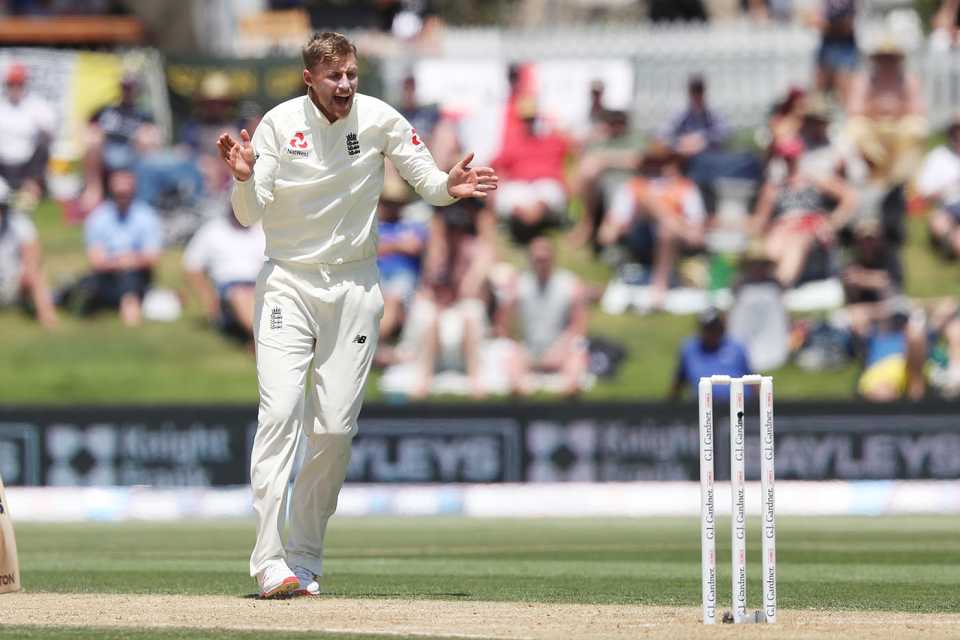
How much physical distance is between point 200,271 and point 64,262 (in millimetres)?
1631

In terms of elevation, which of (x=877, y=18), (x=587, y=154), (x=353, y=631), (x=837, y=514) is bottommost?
(x=837, y=514)

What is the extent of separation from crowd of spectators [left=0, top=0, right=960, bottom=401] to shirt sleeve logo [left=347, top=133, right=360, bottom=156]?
7.96 metres

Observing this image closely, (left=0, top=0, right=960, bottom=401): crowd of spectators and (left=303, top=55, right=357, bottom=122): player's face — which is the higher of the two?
(left=303, top=55, right=357, bottom=122): player's face

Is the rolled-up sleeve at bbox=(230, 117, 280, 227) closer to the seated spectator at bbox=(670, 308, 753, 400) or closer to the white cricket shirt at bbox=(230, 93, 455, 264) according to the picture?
the white cricket shirt at bbox=(230, 93, 455, 264)

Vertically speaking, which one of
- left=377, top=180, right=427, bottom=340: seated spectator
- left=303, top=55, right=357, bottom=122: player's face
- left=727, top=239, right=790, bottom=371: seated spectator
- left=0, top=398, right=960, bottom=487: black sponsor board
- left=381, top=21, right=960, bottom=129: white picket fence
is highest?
left=381, top=21, right=960, bottom=129: white picket fence

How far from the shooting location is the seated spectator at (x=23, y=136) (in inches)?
776

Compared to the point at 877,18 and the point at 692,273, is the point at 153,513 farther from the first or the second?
the point at 877,18

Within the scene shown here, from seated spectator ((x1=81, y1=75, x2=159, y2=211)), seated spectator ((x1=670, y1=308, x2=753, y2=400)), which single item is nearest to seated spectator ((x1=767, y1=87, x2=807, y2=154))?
seated spectator ((x1=670, y1=308, x2=753, y2=400))

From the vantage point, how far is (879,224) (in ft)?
59.6

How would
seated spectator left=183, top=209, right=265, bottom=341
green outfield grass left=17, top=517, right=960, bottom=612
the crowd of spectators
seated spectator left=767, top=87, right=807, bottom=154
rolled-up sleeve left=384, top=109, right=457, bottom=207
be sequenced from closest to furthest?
rolled-up sleeve left=384, top=109, right=457, bottom=207
green outfield grass left=17, top=517, right=960, bottom=612
the crowd of spectators
seated spectator left=183, top=209, right=265, bottom=341
seated spectator left=767, top=87, right=807, bottom=154

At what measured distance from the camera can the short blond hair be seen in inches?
300

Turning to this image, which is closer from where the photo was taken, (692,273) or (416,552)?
(416,552)

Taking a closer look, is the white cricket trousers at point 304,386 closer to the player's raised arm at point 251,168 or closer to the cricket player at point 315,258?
the cricket player at point 315,258

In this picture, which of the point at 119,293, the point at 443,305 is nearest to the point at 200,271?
the point at 119,293
